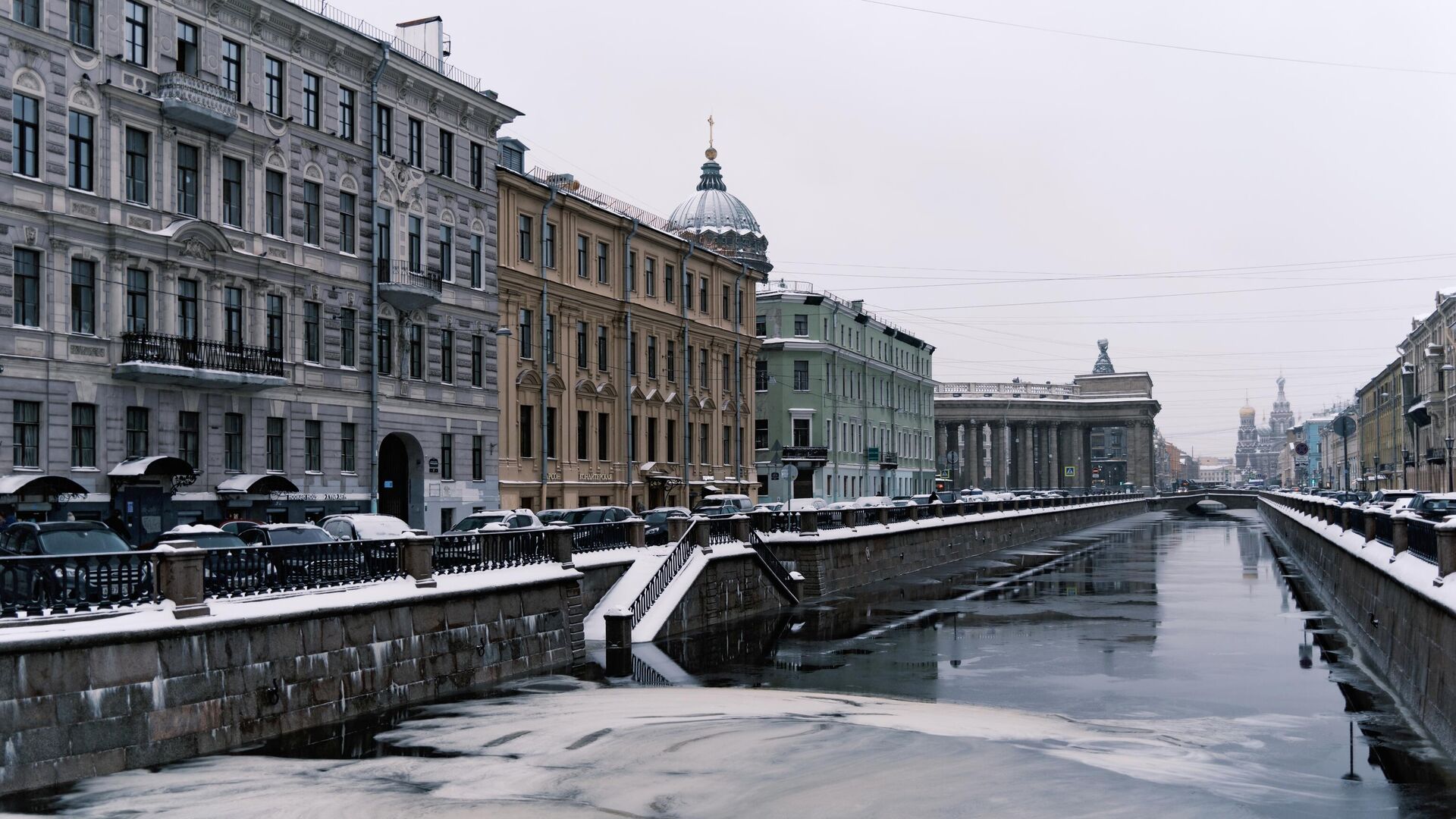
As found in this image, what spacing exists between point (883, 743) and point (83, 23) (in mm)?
26161

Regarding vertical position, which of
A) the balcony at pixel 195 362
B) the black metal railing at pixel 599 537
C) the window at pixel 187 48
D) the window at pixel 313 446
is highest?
the window at pixel 187 48

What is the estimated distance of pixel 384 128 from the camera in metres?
43.2

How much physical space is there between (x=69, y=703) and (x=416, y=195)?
30904 mm

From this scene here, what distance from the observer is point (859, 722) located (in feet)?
66.7

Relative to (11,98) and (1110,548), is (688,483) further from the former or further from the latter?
(11,98)

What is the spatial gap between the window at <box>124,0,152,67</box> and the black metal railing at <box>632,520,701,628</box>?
698 inches

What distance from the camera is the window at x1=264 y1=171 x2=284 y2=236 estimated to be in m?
38.3

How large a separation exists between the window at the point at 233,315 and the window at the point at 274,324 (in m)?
0.88

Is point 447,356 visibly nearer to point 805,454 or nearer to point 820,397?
point 805,454

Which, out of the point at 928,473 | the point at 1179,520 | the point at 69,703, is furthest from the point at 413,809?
the point at 1179,520

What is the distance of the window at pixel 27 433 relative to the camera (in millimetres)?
31266

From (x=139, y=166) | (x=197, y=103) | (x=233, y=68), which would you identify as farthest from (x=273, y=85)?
(x=139, y=166)

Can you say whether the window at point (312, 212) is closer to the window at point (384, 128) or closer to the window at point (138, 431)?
the window at point (384, 128)

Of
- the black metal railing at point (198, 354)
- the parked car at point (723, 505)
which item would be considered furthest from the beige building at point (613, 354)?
the black metal railing at point (198, 354)
